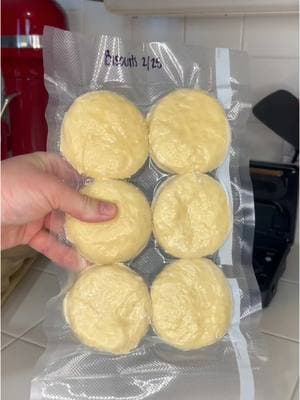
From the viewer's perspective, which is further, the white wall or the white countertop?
the white wall

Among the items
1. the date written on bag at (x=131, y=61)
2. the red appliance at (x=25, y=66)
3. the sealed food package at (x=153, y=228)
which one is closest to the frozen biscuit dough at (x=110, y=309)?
the sealed food package at (x=153, y=228)

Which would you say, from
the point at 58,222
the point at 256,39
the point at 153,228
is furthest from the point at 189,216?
the point at 256,39

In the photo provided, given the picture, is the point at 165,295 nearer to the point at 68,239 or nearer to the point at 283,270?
the point at 68,239

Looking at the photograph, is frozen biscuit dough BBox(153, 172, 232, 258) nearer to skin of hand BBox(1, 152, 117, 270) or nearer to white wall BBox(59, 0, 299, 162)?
skin of hand BBox(1, 152, 117, 270)

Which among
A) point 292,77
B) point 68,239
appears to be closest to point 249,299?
point 68,239

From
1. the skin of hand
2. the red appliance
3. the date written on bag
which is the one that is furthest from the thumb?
the red appliance

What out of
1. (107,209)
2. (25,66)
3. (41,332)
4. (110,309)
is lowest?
(41,332)

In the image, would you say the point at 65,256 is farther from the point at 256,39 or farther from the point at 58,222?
the point at 256,39
